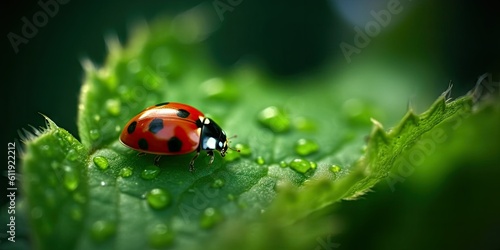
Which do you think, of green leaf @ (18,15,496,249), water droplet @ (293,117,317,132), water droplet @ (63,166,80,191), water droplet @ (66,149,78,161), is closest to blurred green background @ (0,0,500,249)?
green leaf @ (18,15,496,249)

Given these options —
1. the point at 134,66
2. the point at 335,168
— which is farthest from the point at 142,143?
the point at 335,168

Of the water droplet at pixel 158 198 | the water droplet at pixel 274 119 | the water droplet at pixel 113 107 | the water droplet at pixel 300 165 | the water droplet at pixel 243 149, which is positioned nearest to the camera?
the water droplet at pixel 158 198

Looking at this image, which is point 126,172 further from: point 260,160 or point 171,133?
point 260,160

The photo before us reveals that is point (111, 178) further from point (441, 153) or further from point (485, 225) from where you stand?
point (485, 225)

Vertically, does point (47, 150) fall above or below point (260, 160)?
above

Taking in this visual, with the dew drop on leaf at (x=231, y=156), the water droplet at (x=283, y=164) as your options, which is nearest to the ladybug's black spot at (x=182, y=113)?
the dew drop on leaf at (x=231, y=156)

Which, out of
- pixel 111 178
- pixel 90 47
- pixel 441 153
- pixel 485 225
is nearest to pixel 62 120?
pixel 90 47

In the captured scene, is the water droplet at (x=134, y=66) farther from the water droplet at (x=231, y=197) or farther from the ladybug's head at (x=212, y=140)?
the water droplet at (x=231, y=197)
